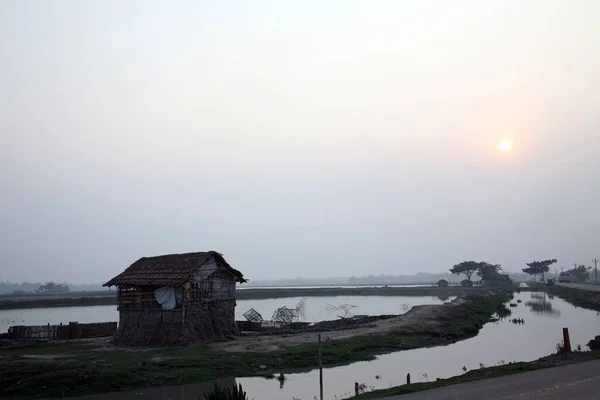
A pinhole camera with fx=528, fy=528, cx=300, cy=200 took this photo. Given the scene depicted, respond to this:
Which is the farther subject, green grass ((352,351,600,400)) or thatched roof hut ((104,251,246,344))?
thatched roof hut ((104,251,246,344))

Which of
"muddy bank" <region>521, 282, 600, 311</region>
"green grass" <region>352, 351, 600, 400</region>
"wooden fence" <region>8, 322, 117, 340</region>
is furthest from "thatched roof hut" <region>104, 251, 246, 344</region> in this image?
"muddy bank" <region>521, 282, 600, 311</region>

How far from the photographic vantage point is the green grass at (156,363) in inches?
984

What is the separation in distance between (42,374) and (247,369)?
400 inches

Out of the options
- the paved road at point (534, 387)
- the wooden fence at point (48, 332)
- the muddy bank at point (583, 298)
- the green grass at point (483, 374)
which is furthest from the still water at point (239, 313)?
the paved road at point (534, 387)

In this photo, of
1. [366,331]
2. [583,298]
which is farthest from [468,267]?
[366,331]

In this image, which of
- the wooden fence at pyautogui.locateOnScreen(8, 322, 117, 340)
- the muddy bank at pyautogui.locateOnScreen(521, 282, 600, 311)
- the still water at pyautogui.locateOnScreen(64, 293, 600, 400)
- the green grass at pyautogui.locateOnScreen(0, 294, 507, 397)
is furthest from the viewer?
the muddy bank at pyautogui.locateOnScreen(521, 282, 600, 311)

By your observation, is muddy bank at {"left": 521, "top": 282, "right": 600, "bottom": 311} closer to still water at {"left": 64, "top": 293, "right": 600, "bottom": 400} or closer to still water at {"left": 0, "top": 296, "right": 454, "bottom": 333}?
still water at {"left": 0, "top": 296, "right": 454, "bottom": 333}

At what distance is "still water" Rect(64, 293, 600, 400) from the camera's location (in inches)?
939

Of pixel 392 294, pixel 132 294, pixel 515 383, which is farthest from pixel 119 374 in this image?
pixel 392 294

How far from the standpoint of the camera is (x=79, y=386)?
24672 mm

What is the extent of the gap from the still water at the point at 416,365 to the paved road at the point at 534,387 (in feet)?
19.5

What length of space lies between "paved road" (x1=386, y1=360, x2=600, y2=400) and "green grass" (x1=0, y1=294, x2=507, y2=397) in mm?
12900

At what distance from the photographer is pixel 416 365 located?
30.0 meters

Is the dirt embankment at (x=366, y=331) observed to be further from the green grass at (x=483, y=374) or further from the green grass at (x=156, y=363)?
the green grass at (x=483, y=374)
